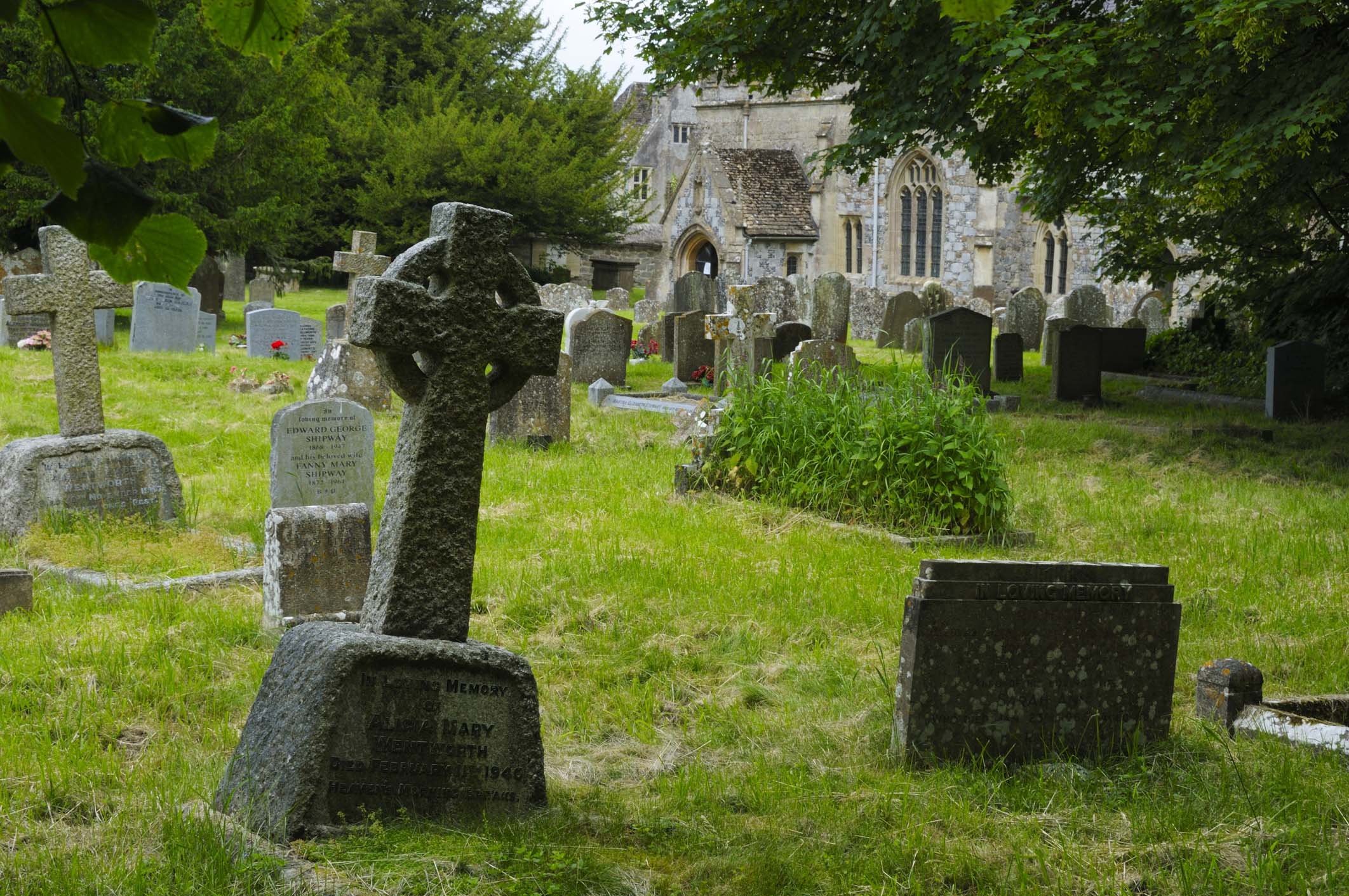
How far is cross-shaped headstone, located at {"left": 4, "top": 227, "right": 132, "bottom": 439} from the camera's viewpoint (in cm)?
789

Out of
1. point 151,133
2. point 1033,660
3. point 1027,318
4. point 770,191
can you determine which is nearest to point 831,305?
point 1027,318

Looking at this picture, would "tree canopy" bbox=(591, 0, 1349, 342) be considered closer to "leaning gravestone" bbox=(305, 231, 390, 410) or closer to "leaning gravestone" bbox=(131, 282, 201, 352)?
"leaning gravestone" bbox=(305, 231, 390, 410)

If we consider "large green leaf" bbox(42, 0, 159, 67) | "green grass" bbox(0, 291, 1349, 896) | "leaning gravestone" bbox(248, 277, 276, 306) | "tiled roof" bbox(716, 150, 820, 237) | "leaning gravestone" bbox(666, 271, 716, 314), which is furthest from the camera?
"tiled roof" bbox(716, 150, 820, 237)

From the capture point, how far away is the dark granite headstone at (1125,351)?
20.6 m

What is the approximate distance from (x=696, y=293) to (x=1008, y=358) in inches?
336

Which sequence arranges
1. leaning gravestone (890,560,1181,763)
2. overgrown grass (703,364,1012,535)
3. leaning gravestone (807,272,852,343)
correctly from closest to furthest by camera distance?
leaning gravestone (890,560,1181,763), overgrown grass (703,364,1012,535), leaning gravestone (807,272,852,343)

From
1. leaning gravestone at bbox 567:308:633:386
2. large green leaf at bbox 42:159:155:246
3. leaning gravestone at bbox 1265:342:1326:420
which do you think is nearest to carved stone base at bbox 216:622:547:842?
large green leaf at bbox 42:159:155:246

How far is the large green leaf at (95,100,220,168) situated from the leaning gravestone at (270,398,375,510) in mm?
6163

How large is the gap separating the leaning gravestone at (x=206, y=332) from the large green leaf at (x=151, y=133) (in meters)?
18.6

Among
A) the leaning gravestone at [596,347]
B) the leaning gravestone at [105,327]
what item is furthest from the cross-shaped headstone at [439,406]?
the leaning gravestone at [105,327]

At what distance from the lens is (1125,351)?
20.6m

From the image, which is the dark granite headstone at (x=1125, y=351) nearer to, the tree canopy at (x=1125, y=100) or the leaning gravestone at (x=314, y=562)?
the tree canopy at (x=1125, y=100)

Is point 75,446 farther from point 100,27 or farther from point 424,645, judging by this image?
point 100,27

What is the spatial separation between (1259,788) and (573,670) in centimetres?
269
